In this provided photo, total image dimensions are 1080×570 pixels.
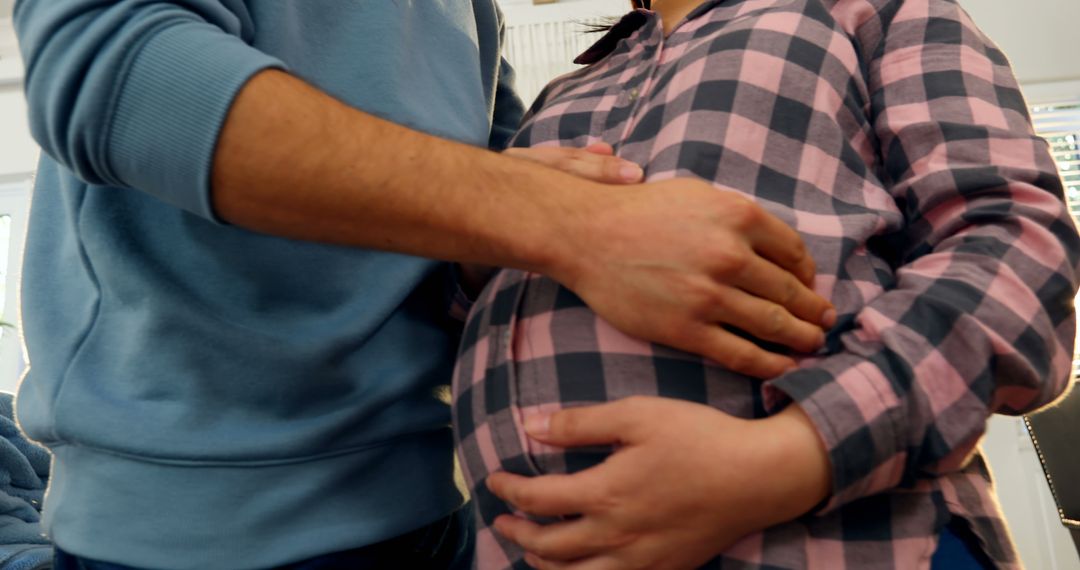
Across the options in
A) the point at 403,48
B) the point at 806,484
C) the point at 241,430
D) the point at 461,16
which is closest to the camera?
the point at 806,484

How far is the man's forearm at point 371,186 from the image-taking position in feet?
1.73

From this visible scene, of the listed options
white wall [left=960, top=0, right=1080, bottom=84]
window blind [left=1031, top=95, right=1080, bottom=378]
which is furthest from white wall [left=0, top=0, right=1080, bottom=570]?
window blind [left=1031, top=95, right=1080, bottom=378]

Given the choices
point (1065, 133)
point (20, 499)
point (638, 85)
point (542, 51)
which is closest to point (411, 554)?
point (638, 85)

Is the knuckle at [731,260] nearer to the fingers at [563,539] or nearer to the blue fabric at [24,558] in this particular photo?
the fingers at [563,539]

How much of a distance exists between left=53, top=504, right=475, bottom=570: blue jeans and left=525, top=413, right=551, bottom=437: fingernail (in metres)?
0.22

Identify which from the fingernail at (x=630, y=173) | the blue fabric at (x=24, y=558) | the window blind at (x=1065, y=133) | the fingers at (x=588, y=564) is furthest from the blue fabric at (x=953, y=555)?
the window blind at (x=1065, y=133)

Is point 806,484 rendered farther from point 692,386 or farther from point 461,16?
point 461,16

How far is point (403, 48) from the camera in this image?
2.54ft

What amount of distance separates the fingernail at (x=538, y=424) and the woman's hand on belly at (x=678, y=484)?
0.12ft

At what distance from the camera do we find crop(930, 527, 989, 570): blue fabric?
0.59 metres

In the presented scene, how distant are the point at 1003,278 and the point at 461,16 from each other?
0.60m

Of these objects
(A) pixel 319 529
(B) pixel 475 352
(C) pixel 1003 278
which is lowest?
(A) pixel 319 529

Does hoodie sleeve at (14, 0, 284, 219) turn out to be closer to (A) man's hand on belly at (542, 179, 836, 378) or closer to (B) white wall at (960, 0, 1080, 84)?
(A) man's hand on belly at (542, 179, 836, 378)

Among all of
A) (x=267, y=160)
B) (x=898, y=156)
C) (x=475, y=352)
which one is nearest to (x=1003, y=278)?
(x=898, y=156)
